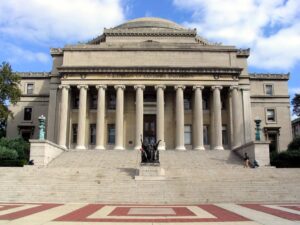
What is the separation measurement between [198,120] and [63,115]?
53.2ft

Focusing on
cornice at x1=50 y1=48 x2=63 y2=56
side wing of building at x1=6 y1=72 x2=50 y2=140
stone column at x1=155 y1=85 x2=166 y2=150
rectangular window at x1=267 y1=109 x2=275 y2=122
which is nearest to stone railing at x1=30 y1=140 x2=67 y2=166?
stone column at x1=155 y1=85 x2=166 y2=150

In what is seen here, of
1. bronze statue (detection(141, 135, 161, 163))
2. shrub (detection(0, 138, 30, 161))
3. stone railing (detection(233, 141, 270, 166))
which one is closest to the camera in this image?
bronze statue (detection(141, 135, 161, 163))

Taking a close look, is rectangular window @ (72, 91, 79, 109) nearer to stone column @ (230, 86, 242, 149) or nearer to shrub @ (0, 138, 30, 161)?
shrub @ (0, 138, 30, 161)

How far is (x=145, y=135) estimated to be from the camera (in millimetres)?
46781

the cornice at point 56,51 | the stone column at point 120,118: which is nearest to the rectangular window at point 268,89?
the stone column at point 120,118

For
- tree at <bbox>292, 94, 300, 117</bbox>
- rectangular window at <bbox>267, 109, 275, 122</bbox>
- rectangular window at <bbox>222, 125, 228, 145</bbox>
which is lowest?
rectangular window at <bbox>222, 125, 228, 145</bbox>

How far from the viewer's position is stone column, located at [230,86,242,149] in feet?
144

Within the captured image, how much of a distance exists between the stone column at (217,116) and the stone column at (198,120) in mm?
1692

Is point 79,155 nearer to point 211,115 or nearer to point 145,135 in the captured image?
point 145,135

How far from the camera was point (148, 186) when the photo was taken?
24.4m

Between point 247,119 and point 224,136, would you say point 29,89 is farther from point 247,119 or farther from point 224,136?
point 247,119

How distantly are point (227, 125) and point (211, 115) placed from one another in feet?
8.28

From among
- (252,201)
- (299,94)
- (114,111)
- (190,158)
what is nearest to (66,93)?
(114,111)

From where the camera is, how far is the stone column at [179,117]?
4334cm
